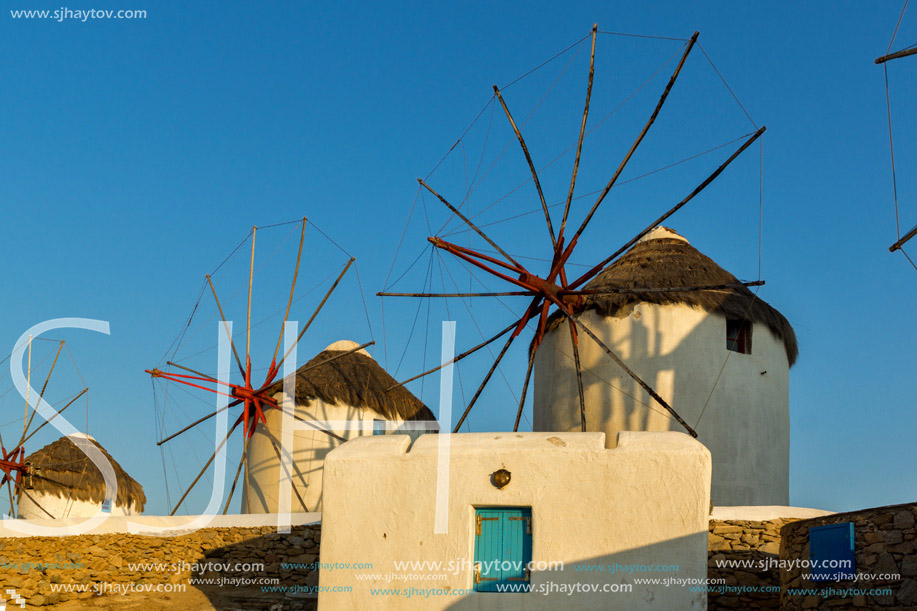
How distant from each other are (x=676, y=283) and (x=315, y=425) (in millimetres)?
8274

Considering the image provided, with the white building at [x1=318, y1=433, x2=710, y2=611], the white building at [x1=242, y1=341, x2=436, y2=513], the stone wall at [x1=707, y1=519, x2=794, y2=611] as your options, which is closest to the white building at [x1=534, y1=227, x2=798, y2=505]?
the stone wall at [x1=707, y1=519, x2=794, y2=611]

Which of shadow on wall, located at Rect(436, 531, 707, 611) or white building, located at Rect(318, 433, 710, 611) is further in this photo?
white building, located at Rect(318, 433, 710, 611)

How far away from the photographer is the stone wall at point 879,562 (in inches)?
382

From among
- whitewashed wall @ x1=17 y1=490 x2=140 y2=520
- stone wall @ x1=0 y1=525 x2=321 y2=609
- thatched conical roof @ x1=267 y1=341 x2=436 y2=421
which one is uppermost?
thatched conical roof @ x1=267 y1=341 x2=436 y2=421

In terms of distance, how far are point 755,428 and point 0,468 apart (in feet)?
67.0

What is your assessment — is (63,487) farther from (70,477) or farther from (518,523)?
(518,523)

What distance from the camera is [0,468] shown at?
26531 mm

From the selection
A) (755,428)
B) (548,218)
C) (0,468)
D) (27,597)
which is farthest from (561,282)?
(0,468)

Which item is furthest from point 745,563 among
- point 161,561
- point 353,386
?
point 353,386

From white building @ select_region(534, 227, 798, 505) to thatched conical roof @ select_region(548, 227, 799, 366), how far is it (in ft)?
0.08

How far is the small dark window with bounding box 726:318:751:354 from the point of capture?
16719 millimetres

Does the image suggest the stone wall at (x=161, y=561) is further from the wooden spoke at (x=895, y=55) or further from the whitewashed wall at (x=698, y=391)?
the wooden spoke at (x=895, y=55)

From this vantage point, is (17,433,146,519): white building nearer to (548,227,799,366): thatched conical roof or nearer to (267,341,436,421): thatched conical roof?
(267,341,436,421): thatched conical roof

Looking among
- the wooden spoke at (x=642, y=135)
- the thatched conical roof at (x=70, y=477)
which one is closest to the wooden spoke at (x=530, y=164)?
the wooden spoke at (x=642, y=135)
